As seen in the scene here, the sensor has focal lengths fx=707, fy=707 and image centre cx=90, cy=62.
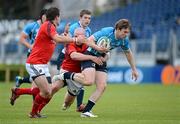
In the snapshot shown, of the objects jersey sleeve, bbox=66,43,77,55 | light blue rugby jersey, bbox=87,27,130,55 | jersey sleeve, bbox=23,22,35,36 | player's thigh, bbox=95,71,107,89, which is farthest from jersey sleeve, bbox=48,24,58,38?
jersey sleeve, bbox=23,22,35,36

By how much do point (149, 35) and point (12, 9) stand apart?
15.7 meters

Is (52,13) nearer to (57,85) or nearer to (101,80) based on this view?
(101,80)

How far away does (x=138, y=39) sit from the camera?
39781 mm

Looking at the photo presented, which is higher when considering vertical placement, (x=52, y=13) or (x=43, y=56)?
(x=52, y=13)

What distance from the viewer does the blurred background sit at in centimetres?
3703

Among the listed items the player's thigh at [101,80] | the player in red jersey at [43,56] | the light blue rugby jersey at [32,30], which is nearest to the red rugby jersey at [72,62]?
the player's thigh at [101,80]

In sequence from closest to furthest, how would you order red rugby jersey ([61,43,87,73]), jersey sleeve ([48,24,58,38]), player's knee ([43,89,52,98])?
jersey sleeve ([48,24,58,38]), player's knee ([43,89,52,98]), red rugby jersey ([61,43,87,73])

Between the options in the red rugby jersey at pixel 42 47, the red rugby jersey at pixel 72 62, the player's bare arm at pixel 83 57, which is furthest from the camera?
the red rugby jersey at pixel 72 62

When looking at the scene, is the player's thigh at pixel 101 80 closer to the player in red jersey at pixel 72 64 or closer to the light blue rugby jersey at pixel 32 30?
the player in red jersey at pixel 72 64

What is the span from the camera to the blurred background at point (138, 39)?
3703 cm

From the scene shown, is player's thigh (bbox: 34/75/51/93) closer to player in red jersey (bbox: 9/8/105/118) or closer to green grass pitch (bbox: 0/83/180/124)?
player in red jersey (bbox: 9/8/105/118)

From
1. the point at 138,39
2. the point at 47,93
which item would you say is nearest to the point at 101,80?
the point at 47,93

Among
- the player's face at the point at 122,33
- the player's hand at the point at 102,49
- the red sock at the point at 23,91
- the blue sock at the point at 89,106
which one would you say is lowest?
the blue sock at the point at 89,106

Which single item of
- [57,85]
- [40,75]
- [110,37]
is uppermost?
[110,37]
